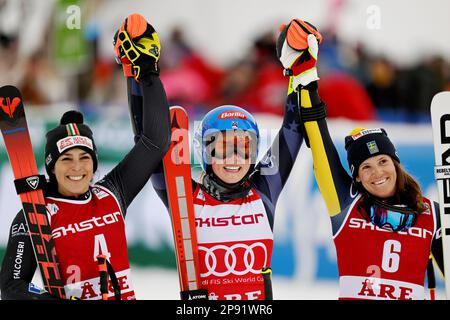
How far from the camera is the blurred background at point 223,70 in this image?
7.82 meters

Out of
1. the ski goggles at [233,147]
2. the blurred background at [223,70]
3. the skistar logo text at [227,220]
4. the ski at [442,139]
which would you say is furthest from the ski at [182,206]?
the blurred background at [223,70]

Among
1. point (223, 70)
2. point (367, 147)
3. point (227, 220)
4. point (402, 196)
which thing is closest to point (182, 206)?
point (227, 220)

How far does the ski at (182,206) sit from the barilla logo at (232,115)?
0.29 metres

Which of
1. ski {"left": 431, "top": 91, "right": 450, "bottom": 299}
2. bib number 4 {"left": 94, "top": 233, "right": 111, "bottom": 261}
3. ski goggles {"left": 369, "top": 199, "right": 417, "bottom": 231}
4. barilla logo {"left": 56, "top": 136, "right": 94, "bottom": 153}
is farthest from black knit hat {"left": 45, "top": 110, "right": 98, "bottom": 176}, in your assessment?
ski {"left": 431, "top": 91, "right": 450, "bottom": 299}

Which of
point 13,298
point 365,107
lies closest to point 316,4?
point 365,107

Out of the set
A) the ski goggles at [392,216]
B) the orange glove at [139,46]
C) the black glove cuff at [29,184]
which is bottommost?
the ski goggles at [392,216]

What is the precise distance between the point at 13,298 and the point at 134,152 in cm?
99

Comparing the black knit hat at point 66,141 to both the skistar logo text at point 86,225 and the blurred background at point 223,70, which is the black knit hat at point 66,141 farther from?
the blurred background at point 223,70

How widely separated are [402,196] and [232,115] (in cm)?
102

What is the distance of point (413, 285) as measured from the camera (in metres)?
4.80
